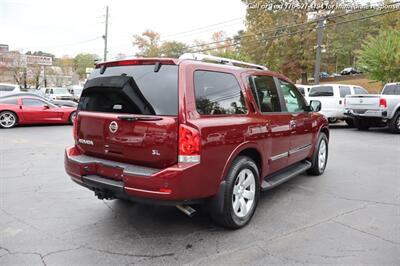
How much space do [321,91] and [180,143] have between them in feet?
41.9

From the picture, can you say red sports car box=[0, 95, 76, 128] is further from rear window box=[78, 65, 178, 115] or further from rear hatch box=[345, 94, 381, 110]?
rear hatch box=[345, 94, 381, 110]

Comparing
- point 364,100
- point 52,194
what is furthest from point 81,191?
point 364,100

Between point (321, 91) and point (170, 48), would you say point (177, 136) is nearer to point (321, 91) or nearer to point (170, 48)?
point (321, 91)

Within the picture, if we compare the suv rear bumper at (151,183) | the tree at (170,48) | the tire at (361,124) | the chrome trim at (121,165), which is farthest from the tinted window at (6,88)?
the tree at (170,48)

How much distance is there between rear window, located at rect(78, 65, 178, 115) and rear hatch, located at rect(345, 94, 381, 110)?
11.0m

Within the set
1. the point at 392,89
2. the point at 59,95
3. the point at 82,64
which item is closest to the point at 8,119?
the point at 392,89

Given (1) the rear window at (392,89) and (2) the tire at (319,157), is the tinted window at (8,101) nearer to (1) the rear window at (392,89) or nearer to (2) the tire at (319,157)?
(2) the tire at (319,157)

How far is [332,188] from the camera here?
17.6 feet

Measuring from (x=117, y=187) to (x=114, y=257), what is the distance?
645mm

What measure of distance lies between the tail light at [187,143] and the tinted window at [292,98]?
7.58 ft

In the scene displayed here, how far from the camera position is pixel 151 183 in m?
3.07

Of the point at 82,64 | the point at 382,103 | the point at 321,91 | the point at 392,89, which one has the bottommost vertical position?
the point at 382,103

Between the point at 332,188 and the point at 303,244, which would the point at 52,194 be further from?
the point at 332,188

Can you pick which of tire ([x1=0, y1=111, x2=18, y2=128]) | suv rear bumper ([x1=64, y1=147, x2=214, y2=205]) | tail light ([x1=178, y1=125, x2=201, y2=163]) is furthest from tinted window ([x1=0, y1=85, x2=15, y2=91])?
tail light ([x1=178, y1=125, x2=201, y2=163])
